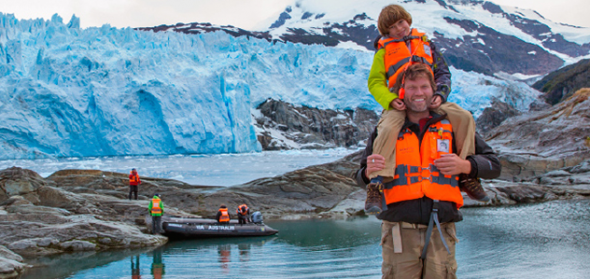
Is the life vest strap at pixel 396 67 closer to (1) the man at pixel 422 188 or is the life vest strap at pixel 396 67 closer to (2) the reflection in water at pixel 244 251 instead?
(1) the man at pixel 422 188

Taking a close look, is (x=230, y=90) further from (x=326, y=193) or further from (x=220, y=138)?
(x=326, y=193)

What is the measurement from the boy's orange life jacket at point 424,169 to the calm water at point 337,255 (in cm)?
419

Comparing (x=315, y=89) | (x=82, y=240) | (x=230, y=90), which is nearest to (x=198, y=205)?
(x=82, y=240)

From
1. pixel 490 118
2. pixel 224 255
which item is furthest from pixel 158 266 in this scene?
pixel 490 118

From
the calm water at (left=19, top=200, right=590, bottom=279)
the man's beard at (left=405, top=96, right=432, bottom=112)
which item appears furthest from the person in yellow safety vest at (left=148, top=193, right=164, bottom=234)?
the man's beard at (left=405, top=96, right=432, bottom=112)

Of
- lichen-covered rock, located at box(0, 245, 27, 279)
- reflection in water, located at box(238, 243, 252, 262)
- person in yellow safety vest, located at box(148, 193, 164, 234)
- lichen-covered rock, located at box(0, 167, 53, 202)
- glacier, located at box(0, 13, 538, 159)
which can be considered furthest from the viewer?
glacier, located at box(0, 13, 538, 159)

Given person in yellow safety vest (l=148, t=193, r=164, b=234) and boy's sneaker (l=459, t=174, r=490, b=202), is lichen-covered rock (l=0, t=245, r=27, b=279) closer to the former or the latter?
person in yellow safety vest (l=148, t=193, r=164, b=234)

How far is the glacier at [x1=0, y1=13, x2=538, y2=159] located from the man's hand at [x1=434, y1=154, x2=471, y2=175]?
33.1m

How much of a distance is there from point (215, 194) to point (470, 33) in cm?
12636

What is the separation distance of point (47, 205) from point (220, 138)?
26.5 metres

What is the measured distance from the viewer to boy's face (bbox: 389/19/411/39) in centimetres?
224

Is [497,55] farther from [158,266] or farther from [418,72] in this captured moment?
[418,72]

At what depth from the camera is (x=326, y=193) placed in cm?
1562

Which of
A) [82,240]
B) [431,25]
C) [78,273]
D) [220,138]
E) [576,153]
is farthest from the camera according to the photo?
[431,25]
